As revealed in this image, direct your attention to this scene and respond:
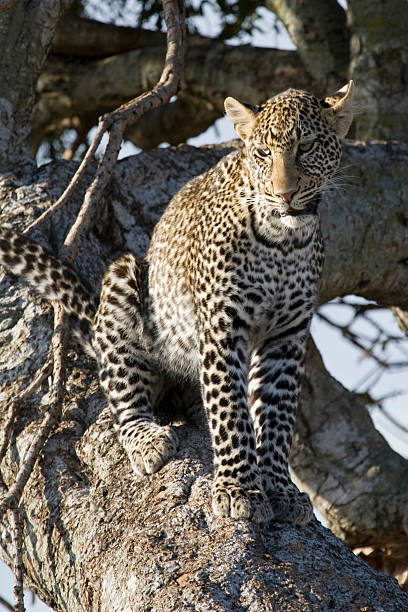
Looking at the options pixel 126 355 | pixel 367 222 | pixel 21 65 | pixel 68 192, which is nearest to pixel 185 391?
pixel 126 355

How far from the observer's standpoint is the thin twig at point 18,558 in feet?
14.3

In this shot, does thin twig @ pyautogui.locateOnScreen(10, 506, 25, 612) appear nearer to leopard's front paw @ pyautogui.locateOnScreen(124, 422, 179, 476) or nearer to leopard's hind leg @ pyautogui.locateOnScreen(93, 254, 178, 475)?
leopard's front paw @ pyautogui.locateOnScreen(124, 422, 179, 476)

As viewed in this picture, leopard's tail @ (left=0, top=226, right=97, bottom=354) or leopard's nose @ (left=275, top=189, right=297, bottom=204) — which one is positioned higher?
leopard's nose @ (left=275, top=189, right=297, bottom=204)

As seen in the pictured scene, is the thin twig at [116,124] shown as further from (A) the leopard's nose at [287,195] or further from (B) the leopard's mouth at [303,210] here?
(A) the leopard's nose at [287,195]

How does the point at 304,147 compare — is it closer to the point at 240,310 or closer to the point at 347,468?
the point at 240,310

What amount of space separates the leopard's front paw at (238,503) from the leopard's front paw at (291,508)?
0.07 metres

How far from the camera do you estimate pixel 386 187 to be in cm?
765

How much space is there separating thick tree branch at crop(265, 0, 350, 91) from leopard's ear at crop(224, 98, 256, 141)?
3887mm

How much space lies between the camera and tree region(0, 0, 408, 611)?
13.0 ft

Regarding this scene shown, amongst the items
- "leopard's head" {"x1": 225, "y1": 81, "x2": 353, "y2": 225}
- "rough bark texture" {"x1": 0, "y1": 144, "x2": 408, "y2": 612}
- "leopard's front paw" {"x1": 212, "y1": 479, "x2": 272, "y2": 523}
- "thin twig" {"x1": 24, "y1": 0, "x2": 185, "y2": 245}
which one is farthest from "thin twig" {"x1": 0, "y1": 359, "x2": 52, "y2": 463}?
"leopard's head" {"x1": 225, "y1": 81, "x2": 353, "y2": 225}

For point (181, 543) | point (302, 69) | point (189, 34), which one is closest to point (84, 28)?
point (189, 34)

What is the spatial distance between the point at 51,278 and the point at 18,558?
203cm

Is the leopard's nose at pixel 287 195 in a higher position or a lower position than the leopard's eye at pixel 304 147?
lower

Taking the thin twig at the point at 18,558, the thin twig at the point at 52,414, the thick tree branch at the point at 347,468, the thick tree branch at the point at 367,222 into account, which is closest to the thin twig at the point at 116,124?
the thin twig at the point at 52,414
